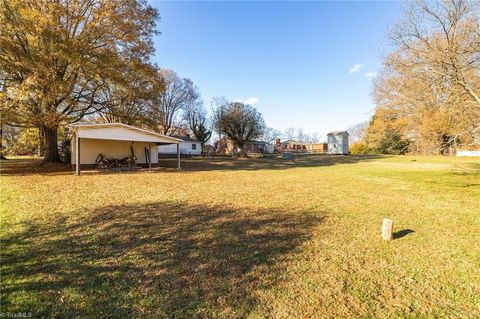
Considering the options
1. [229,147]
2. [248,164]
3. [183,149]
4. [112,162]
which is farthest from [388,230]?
[229,147]

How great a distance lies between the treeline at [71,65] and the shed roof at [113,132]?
4.63 feet

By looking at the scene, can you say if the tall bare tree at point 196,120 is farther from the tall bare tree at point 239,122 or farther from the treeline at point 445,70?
the treeline at point 445,70

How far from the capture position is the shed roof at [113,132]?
1345cm

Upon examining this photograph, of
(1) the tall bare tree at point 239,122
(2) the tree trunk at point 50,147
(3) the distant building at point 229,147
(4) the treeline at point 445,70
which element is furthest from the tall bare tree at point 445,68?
(3) the distant building at point 229,147

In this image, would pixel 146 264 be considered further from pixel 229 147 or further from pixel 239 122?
pixel 229 147

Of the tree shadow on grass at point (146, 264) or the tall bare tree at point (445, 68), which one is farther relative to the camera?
the tall bare tree at point (445, 68)

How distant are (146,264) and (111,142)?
16.2 meters

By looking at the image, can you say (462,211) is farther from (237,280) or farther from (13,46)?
(13,46)

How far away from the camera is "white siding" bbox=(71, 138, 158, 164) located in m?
16.4

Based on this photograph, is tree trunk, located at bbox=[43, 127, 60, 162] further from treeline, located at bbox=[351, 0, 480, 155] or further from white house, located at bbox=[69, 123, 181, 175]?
treeline, located at bbox=[351, 0, 480, 155]

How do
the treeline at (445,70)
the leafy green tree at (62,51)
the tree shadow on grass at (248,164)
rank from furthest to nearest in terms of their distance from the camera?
the tree shadow on grass at (248,164) < the leafy green tree at (62,51) < the treeline at (445,70)

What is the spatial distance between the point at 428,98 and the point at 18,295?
13.1 meters

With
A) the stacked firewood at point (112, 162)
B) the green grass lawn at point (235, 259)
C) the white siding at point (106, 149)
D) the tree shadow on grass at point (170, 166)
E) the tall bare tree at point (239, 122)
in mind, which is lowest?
the green grass lawn at point (235, 259)

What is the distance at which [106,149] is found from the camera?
56.5 feet
